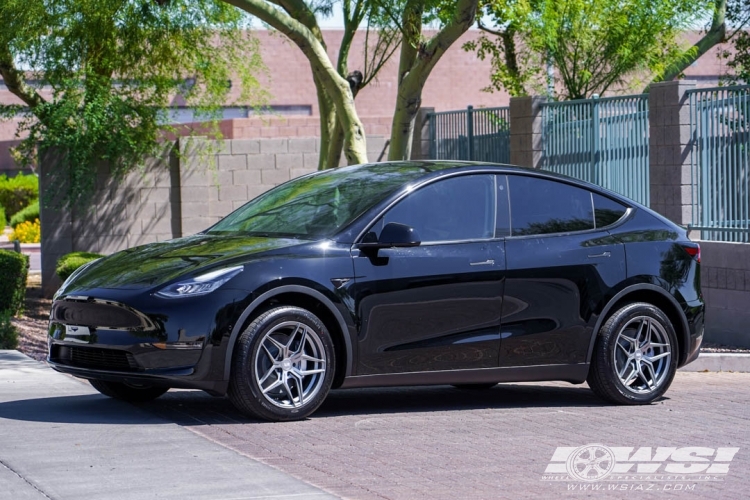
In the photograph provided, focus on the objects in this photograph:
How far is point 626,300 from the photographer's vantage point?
8812 millimetres

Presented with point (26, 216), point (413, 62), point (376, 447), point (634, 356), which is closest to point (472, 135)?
point (413, 62)

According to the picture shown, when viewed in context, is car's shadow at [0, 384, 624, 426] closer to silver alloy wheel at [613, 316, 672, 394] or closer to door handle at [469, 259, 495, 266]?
silver alloy wheel at [613, 316, 672, 394]

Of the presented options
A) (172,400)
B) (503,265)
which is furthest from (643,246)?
(172,400)

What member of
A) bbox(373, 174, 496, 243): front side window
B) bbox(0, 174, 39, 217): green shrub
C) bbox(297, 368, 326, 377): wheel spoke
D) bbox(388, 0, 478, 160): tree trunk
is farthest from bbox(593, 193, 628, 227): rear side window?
bbox(0, 174, 39, 217): green shrub

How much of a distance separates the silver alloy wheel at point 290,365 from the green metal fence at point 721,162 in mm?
6626

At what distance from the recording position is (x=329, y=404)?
28.2ft

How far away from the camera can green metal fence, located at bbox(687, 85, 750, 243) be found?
1270cm

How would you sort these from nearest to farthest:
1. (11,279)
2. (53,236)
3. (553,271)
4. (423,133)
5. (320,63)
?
(553,271) → (320,63) → (11,279) → (53,236) → (423,133)

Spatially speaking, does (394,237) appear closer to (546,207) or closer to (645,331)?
(546,207)

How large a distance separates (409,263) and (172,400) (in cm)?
205

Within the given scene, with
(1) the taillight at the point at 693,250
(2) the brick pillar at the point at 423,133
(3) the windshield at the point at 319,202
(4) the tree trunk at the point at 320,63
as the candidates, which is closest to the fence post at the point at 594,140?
(4) the tree trunk at the point at 320,63

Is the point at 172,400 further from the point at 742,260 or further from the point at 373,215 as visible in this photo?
the point at 742,260

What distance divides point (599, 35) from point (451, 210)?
13.0 m
